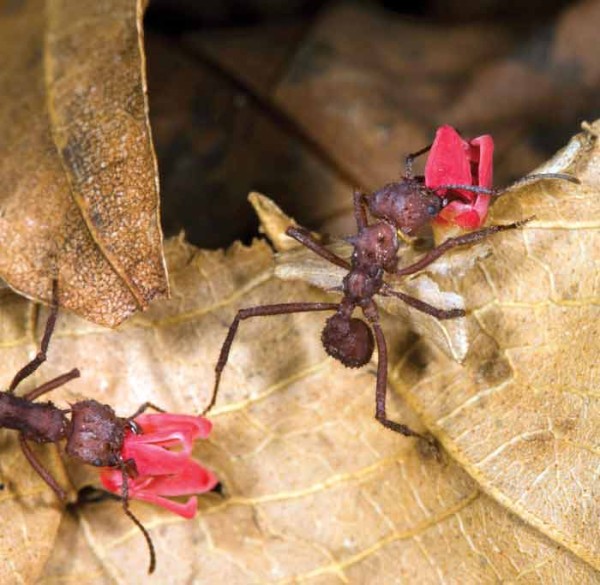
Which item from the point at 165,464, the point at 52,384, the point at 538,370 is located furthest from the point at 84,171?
the point at 538,370

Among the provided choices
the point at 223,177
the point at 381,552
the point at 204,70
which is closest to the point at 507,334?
the point at 381,552

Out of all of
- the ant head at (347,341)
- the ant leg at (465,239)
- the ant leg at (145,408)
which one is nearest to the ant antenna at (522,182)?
the ant leg at (465,239)

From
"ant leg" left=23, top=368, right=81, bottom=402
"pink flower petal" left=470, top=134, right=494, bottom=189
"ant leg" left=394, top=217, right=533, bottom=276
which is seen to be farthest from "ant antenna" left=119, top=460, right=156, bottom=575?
"pink flower petal" left=470, top=134, right=494, bottom=189

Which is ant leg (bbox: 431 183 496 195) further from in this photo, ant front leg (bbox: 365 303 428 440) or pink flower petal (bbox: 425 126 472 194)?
ant front leg (bbox: 365 303 428 440)

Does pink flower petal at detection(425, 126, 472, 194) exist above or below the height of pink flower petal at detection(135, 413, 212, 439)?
above

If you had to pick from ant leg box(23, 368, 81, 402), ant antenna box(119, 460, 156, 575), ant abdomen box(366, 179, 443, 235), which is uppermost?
ant abdomen box(366, 179, 443, 235)

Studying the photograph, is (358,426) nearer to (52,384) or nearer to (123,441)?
(123,441)

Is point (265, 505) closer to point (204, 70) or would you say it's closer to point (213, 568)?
point (213, 568)

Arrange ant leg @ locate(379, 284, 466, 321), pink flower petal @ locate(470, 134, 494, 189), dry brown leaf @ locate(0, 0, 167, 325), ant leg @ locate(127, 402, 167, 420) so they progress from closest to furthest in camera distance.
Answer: dry brown leaf @ locate(0, 0, 167, 325) < ant leg @ locate(379, 284, 466, 321) < pink flower petal @ locate(470, 134, 494, 189) < ant leg @ locate(127, 402, 167, 420)

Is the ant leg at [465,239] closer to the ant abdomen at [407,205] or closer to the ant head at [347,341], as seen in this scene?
the ant abdomen at [407,205]
